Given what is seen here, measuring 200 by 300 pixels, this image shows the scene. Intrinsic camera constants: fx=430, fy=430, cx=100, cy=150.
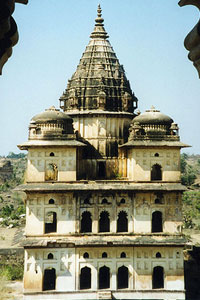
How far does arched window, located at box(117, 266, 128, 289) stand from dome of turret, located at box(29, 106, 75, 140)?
29.1 ft

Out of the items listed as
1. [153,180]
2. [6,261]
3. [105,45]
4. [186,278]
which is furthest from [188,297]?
[105,45]

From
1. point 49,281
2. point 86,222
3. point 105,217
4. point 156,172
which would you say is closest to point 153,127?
point 156,172

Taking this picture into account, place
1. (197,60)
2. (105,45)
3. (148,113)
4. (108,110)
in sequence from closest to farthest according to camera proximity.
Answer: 1. (197,60)
2. (148,113)
3. (108,110)
4. (105,45)

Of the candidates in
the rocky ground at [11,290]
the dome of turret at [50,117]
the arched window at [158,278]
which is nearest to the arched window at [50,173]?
the dome of turret at [50,117]

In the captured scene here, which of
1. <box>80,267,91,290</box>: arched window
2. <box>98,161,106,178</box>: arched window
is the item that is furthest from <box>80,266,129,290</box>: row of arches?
<box>98,161,106,178</box>: arched window

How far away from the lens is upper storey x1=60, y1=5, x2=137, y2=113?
27.0m

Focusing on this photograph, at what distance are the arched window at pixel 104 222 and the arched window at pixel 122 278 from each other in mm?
2882

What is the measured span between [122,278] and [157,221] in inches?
157

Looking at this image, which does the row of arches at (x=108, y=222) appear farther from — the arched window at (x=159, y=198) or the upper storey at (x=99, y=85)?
the upper storey at (x=99, y=85)

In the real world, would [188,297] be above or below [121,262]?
below

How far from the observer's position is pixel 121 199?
24.3m

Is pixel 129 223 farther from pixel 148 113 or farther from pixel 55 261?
pixel 148 113

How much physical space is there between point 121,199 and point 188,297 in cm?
665

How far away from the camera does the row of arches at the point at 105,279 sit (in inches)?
955
